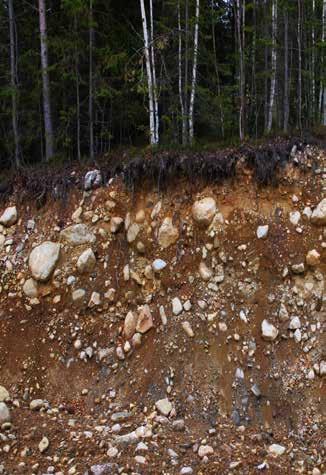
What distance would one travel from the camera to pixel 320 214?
5.20m

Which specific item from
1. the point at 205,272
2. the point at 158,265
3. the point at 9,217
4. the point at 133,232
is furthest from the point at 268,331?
the point at 9,217

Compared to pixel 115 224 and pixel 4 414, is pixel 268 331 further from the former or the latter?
pixel 4 414

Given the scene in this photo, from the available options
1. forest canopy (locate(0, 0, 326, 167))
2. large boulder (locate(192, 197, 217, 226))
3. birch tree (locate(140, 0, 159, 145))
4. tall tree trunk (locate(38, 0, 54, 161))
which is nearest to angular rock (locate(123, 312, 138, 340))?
large boulder (locate(192, 197, 217, 226))

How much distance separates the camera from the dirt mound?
4082 mm

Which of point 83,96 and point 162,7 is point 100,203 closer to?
point 83,96

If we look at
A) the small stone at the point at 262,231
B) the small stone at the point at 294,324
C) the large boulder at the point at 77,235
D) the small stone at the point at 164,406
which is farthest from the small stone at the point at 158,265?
the small stone at the point at 294,324

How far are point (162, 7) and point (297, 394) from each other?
1064 centimetres

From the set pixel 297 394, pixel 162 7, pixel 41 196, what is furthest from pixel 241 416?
pixel 162 7

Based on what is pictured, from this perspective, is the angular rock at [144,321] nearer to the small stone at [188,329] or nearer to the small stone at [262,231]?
the small stone at [188,329]

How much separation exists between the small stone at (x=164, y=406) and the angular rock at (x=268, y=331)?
1446 mm

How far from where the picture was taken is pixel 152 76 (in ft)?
29.0

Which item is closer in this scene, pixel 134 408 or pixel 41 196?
pixel 134 408

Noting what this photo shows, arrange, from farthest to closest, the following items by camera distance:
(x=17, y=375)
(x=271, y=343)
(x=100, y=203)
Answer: (x=100, y=203), (x=17, y=375), (x=271, y=343)

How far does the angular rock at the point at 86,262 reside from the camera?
18.8ft
